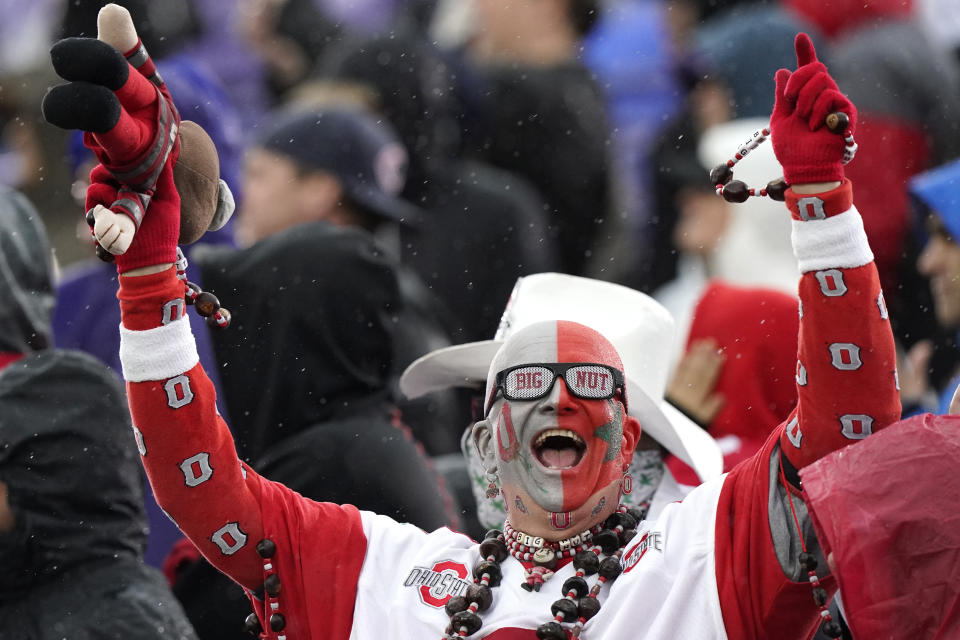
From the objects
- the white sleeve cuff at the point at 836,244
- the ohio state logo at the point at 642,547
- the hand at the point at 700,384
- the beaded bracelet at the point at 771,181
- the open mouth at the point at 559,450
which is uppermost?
the beaded bracelet at the point at 771,181

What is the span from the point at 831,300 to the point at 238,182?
3471mm

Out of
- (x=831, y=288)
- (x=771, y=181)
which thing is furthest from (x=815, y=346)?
Answer: (x=771, y=181)

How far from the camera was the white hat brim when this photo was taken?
4195mm

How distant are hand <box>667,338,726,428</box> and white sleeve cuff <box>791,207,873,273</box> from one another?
1775 millimetres

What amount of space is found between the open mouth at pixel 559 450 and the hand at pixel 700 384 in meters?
1.45

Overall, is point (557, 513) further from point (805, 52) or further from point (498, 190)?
point (498, 190)

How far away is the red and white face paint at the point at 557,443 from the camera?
11.6 ft

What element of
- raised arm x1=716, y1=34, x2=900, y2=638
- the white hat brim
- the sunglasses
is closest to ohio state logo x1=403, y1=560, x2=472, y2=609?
the sunglasses

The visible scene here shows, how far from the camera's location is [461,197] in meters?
6.65

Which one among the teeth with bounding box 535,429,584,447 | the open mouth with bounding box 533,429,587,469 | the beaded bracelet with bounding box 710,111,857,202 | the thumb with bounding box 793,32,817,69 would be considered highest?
the thumb with bounding box 793,32,817,69

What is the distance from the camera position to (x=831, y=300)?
322cm

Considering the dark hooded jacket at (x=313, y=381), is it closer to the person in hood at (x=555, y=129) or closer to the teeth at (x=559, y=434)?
the teeth at (x=559, y=434)

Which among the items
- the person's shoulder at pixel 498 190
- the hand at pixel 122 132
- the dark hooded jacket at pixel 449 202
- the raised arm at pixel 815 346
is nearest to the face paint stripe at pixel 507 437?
the raised arm at pixel 815 346

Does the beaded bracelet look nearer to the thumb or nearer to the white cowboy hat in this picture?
the thumb
